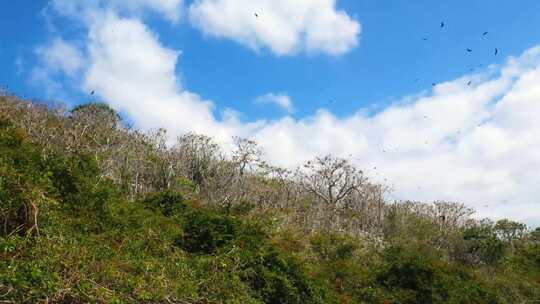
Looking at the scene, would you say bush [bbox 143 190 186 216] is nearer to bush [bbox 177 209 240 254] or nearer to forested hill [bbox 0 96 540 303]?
forested hill [bbox 0 96 540 303]

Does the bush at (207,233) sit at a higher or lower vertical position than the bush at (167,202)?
lower

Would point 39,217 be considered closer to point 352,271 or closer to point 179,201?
point 179,201

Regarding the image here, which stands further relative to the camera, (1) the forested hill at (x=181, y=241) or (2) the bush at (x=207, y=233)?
(2) the bush at (x=207, y=233)

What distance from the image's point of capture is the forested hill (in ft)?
30.2

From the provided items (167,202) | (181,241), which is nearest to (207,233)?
(181,241)

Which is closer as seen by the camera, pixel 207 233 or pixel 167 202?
pixel 207 233

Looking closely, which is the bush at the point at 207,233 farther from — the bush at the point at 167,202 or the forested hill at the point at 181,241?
the bush at the point at 167,202

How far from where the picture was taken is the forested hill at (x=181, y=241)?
9195 mm

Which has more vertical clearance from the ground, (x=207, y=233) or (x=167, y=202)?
(x=167, y=202)

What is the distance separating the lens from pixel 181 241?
1581 cm

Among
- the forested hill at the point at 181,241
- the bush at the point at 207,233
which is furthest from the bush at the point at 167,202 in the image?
the bush at the point at 207,233

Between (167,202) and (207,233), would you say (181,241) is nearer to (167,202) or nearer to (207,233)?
(207,233)

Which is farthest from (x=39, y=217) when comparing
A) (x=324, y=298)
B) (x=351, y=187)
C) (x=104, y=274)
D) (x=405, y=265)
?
(x=351, y=187)

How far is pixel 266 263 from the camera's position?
1484 cm
